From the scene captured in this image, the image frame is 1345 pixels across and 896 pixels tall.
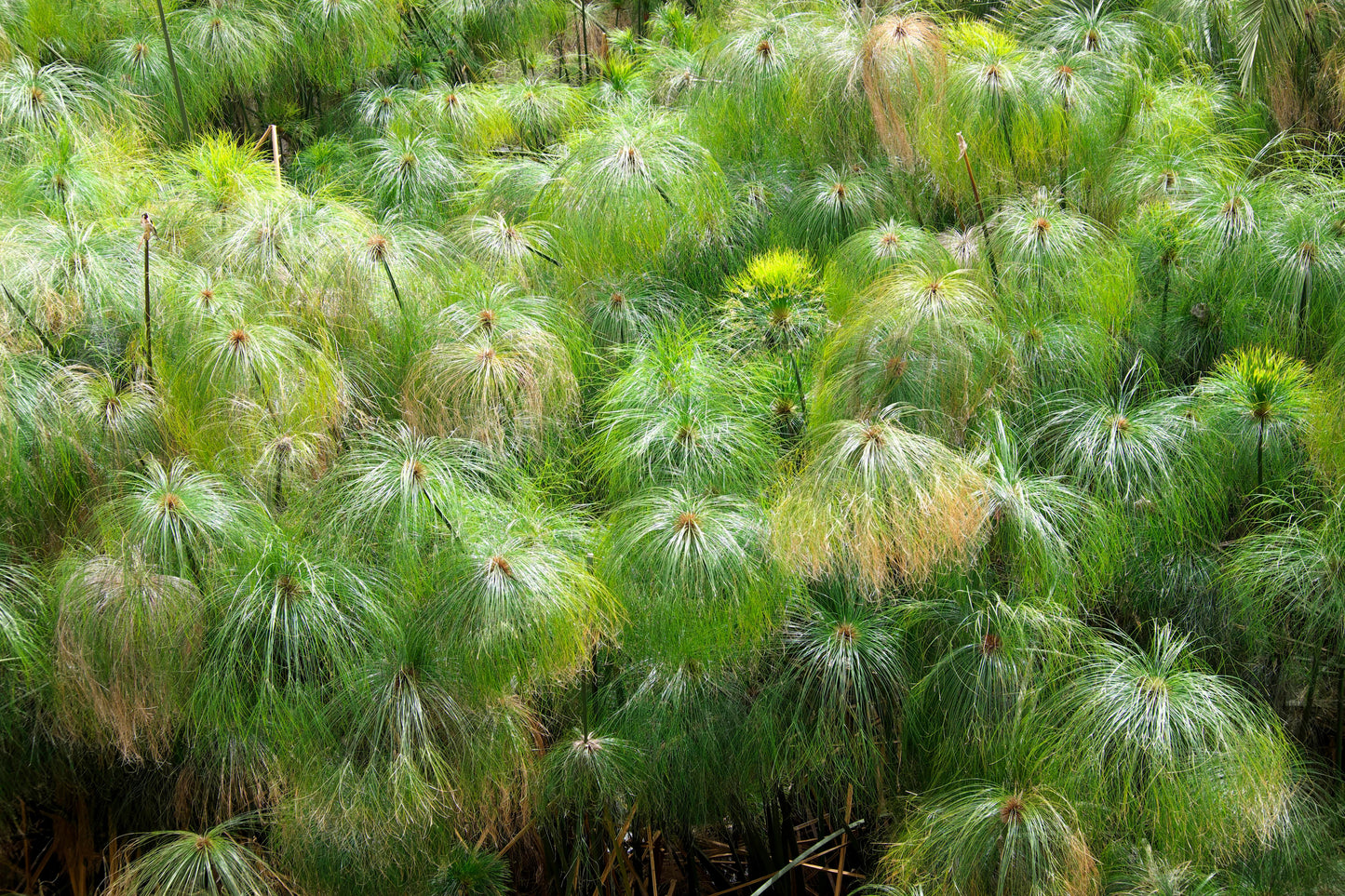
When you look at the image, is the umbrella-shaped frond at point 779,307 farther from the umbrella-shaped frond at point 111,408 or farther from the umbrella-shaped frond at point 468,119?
the umbrella-shaped frond at point 468,119

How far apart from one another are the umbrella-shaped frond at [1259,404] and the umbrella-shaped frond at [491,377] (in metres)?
1.69

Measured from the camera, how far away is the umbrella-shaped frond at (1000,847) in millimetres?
2582

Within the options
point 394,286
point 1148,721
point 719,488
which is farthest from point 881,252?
point 1148,721

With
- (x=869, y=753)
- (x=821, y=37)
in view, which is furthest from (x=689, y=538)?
(x=821, y=37)

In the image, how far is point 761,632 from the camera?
281cm

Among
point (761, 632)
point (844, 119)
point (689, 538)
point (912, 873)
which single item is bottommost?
point (912, 873)

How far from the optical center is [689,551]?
2.73m

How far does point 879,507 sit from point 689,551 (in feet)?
1.41

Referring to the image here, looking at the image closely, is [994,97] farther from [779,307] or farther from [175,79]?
[175,79]

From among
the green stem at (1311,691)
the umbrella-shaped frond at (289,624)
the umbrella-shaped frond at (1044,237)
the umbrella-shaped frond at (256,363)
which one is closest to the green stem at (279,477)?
the umbrella-shaped frond at (256,363)

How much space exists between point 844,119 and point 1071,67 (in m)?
0.73

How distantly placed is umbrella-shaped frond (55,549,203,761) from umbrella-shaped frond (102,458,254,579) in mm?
39

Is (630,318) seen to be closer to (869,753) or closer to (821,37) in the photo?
(821,37)

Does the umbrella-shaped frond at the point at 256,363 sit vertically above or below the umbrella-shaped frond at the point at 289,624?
above
